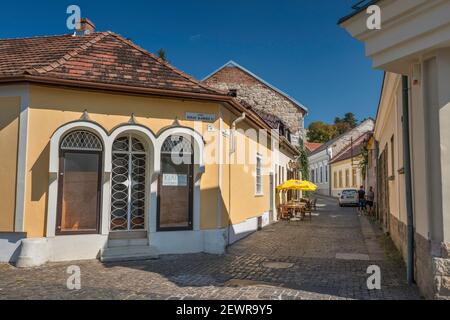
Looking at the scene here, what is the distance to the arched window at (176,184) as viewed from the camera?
9.28m

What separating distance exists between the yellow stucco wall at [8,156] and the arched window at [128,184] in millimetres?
2134

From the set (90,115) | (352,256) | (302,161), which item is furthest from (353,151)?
(90,115)

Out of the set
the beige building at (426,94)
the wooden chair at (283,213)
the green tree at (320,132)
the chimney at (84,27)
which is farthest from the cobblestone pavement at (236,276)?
the green tree at (320,132)

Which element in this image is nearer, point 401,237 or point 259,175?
point 401,237

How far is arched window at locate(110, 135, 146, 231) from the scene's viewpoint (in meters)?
9.16

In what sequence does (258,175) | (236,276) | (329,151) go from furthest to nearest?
(329,151)
(258,175)
(236,276)

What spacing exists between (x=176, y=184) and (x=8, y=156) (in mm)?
3837

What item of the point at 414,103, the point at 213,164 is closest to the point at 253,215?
the point at 213,164

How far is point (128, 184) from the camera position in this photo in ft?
30.4

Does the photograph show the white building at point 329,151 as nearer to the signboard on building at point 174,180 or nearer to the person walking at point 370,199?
the person walking at point 370,199

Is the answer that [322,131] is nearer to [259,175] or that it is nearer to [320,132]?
[320,132]

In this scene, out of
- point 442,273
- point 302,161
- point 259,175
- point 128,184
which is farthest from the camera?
point 302,161
